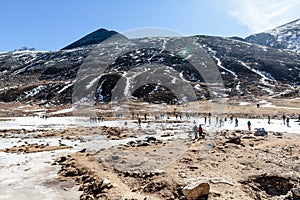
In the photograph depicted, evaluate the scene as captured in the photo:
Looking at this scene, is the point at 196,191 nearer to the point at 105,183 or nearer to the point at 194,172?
the point at 194,172

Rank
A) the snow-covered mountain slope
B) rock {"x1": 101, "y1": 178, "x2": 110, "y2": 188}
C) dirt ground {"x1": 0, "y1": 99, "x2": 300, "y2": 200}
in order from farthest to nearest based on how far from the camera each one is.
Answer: the snow-covered mountain slope < rock {"x1": 101, "y1": 178, "x2": 110, "y2": 188} < dirt ground {"x1": 0, "y1": 99, "x2": 300, "y2": 200}

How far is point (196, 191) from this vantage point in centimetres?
1368

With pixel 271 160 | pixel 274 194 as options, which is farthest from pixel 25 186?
pixel 271 160

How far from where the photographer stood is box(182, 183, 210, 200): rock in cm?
1368

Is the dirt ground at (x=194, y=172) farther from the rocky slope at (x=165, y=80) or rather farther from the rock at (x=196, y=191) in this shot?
the rocky slope at (x=165, y=80)

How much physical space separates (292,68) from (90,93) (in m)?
110

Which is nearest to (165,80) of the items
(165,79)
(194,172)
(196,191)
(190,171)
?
(165,79)

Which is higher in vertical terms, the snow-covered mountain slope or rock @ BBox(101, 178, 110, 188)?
the snow-covered mountain slope

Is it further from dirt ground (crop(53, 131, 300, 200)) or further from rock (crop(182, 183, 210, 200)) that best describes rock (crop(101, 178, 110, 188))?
rock (crop(182, 183, 210, 200))

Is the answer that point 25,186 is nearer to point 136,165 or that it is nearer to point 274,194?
point 136,165

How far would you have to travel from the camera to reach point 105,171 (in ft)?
62.9

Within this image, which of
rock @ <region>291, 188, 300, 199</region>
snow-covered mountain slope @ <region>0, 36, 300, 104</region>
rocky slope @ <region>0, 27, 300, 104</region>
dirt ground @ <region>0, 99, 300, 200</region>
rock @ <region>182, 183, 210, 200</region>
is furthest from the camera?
snow-covered mountain slope @ <region>0, 36, 300, 104</region>

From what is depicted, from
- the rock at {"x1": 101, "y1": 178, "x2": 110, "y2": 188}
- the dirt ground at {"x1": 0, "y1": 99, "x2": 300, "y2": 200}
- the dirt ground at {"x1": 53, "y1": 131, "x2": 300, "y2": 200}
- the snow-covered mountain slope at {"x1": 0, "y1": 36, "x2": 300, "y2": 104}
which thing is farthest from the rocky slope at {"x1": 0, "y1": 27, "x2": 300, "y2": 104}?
the rock at {"x1": 101, "y1": 178, "x2": 110, "y2": 188}

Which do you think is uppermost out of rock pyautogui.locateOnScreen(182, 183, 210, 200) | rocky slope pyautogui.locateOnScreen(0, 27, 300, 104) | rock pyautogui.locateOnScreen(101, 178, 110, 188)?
rocky slope pyautogui.locateOnScreen(0, 27, 300, 104)
